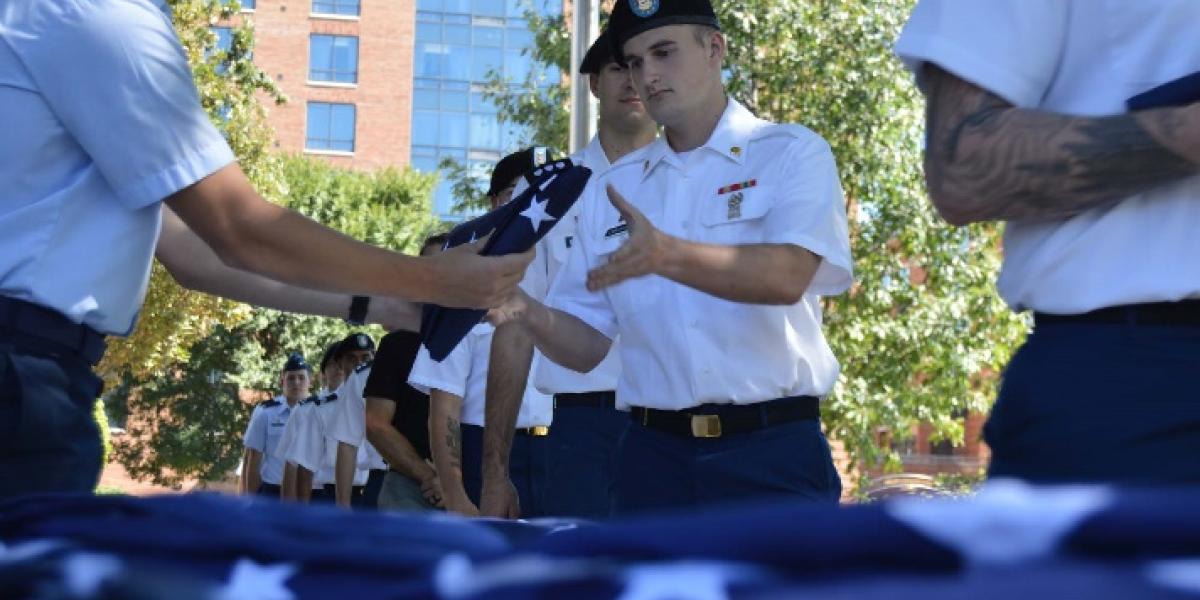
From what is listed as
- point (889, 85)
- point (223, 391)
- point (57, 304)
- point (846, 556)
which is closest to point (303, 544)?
point (846, 556)

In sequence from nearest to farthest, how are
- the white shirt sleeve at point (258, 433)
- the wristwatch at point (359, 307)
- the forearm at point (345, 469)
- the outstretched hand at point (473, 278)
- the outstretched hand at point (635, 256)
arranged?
the outstretched hand at point (473, 278)
the wristwatch at point (359, 307)
the outstretched hand at point (635, 256)
the forearm at point (345, 469)
the white shirt sleeve at point (258, 433)

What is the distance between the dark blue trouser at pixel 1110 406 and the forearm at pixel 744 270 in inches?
46.7

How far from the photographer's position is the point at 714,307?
356 centimetres

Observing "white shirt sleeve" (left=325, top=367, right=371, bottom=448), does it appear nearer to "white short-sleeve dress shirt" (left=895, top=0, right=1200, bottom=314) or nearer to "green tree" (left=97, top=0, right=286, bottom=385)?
"white short-sleeve dress shirt" (left=895, top=0, right=1200, bottom=314)

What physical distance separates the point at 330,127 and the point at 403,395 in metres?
44.0

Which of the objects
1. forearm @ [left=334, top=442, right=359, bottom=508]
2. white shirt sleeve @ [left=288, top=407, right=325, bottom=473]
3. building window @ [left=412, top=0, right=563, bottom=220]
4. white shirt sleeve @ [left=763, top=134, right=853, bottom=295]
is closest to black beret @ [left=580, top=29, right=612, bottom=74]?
white shirt sleeve @ [left=763, top=134, right=853, bottom=295]

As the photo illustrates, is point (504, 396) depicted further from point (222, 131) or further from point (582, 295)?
point (222, 131)

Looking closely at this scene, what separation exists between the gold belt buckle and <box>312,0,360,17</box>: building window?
48.3m

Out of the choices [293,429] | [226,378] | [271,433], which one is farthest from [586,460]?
[226,378]

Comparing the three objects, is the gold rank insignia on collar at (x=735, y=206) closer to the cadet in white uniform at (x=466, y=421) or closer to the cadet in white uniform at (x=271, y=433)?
the cadet in white uniform at (x=466, y=421)

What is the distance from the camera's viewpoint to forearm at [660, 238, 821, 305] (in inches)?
121

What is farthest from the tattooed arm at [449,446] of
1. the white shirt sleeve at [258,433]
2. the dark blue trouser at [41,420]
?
the white shirt sleeve at [258,433]

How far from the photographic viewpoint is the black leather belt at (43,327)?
199 centimetres

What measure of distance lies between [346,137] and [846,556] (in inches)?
1977
